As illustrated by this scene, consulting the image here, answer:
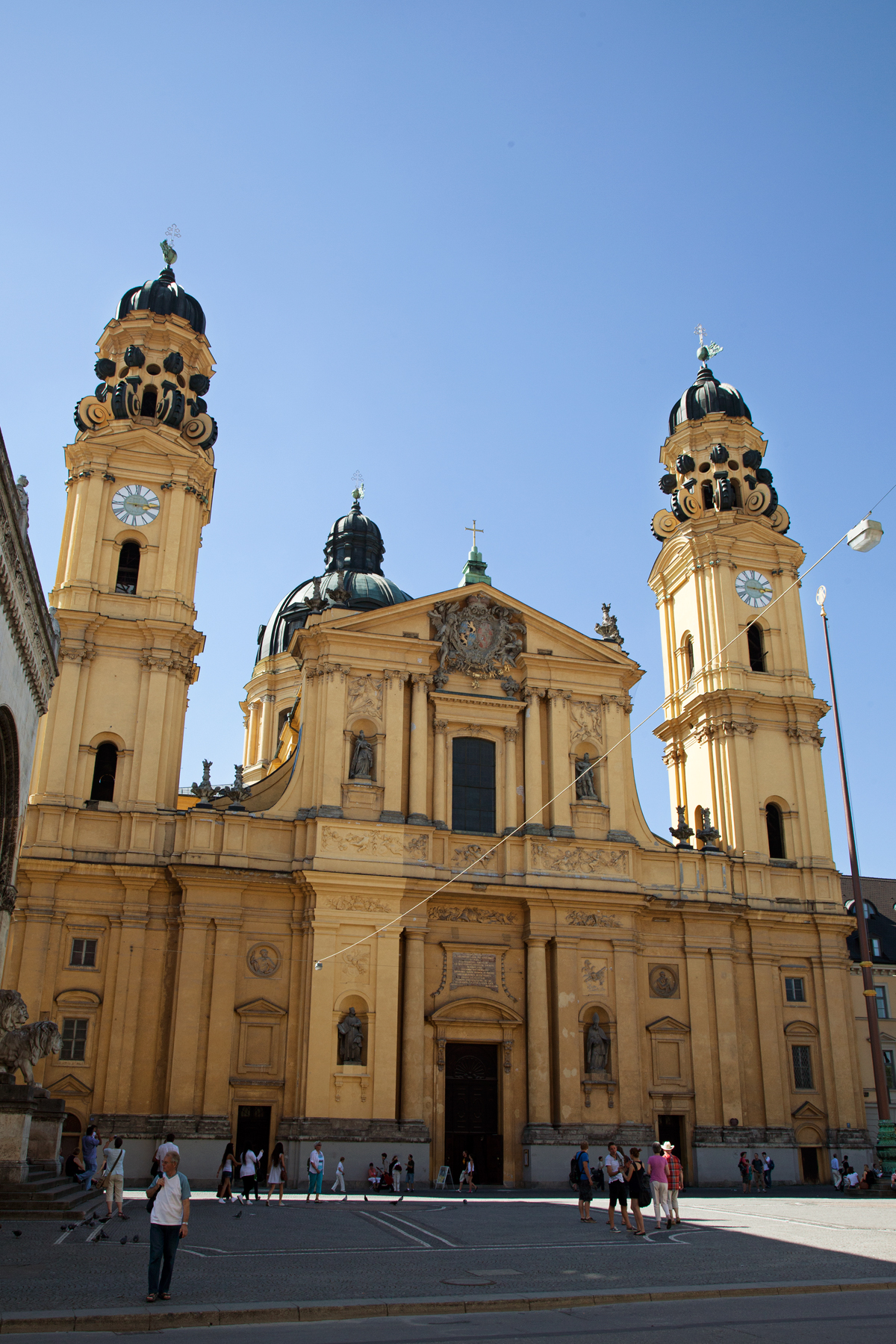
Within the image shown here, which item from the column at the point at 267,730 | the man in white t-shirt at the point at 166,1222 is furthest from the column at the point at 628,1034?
the man in white t-shirt at the point at 166,1222

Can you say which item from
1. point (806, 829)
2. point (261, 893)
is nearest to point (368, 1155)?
point (261, 893)

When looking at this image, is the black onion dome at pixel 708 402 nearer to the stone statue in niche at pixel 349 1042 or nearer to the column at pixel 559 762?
the column at pixel 559 762

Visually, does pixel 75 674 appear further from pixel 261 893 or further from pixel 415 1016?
pixel 415 1016

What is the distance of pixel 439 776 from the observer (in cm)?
3328

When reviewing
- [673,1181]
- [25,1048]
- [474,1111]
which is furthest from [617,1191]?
[474,1111]

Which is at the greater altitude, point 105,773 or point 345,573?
point 345,573

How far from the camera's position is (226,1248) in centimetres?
1466

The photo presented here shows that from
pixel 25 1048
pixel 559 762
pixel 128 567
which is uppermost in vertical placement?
pixel 128 567

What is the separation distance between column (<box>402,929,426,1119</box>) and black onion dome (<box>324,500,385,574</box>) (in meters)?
22.6

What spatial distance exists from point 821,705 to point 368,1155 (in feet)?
67.1

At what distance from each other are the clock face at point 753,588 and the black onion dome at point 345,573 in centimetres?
1492

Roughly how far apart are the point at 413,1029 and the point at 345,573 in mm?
22520

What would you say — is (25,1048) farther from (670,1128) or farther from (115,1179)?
(670,1128)

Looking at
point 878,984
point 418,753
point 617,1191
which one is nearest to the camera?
point 617,1191
